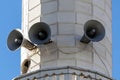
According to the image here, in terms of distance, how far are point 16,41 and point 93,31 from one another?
9.22ft

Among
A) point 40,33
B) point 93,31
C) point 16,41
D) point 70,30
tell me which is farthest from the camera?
point 16,41

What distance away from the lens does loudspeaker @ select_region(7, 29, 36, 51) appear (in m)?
30.9

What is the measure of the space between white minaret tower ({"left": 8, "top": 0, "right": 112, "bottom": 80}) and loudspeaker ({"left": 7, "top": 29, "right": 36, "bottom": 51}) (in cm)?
5

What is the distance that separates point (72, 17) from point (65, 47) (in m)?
1.22

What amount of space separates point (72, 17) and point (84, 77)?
7.85ft

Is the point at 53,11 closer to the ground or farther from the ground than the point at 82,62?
farther from the ground

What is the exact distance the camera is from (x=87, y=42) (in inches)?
1202

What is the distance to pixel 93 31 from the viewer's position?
98.8 feet

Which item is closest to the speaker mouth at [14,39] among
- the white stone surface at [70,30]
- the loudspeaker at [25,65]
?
the white stone surface at [70,30]

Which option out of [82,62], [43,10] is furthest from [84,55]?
[43,10]

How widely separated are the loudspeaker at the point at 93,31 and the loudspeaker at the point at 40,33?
126 centimetres

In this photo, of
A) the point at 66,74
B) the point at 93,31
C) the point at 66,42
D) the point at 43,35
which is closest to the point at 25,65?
the point at 43,35

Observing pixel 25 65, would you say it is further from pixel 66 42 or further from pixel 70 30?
pixel 70 30

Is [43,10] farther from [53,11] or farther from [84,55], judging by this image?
[84,55]
